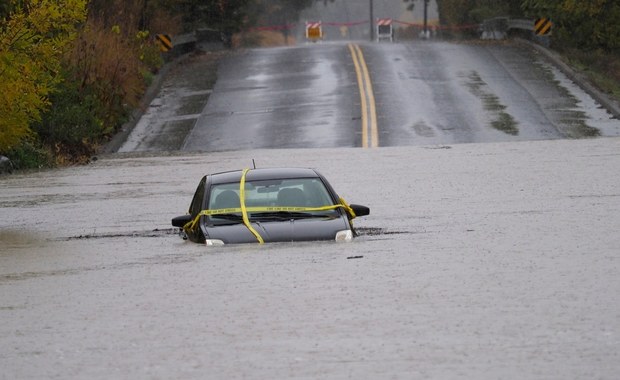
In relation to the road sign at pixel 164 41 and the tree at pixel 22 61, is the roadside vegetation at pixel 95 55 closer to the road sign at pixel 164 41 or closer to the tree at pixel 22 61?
the tree at pixel 22 61

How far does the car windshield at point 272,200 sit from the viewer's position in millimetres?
15922

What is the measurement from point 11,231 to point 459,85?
75.7ft

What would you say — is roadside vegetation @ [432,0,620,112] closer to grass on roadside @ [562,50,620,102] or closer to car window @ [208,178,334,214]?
grass on roadside @ [562,50,620,102]

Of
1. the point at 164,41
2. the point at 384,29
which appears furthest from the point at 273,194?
the point at 384,29

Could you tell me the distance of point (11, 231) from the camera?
19375mm

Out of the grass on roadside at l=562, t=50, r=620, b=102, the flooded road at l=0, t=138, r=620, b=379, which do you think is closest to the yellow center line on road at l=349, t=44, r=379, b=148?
the grass on roadside at l=562, t=50, r=620, b=102

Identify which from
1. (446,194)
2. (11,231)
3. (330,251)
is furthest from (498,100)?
(330,251)

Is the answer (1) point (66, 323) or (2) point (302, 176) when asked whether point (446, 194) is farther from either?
(1) point (66, 323)

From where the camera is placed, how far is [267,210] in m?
15.9

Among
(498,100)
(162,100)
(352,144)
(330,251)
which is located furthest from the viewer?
(162,100)

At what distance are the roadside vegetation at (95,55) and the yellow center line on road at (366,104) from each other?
6.31 metres

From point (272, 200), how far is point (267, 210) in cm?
30

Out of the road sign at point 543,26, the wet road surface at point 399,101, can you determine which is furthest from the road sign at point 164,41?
the road sign at point 543,26

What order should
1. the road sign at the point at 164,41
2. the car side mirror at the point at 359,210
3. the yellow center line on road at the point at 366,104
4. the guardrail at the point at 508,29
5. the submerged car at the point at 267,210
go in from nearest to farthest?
the submerged car at the point at 267,210 → the car side mirror at the point at 359,210 → the yellow center line on road at the point at 366,104 → the road sign at the point at 164,41 → the guardrail at the point at 508,29
